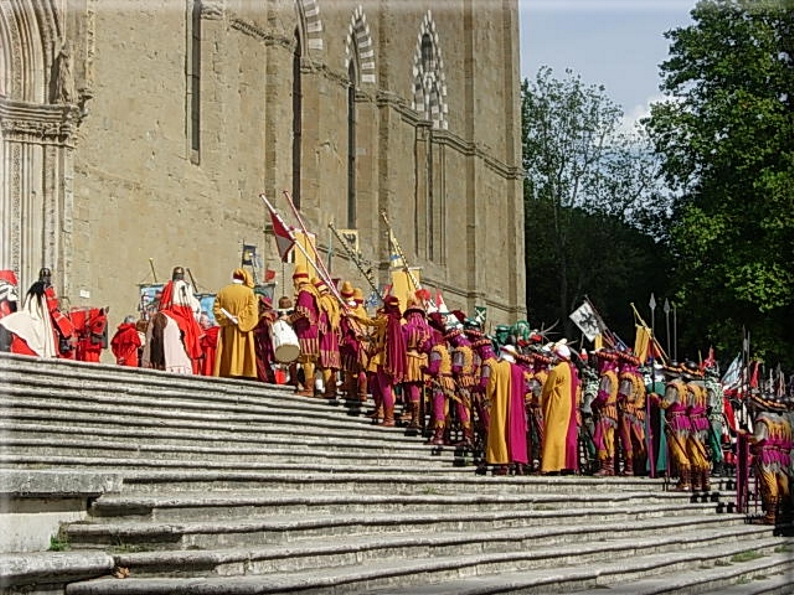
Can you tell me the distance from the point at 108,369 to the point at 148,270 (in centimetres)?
1075

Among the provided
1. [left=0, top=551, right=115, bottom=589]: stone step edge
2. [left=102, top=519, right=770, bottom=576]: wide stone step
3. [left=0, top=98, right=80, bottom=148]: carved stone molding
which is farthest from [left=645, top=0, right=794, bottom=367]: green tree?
[left=0, top=551, right=115, bottom=589]: stone step edge

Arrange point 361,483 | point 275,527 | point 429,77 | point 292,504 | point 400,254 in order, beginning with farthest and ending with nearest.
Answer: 1. point 429,77
2. point 400,254
3. point 361,483
4. point 292,504
5. point 275,527

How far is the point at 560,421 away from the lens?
2072cm

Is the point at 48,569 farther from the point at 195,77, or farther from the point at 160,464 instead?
the point at 195,77

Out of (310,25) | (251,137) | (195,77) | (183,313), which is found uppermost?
(310,25)

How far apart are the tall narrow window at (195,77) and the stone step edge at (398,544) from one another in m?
14.5

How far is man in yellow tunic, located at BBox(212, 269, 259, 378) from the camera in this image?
21031 millimetres

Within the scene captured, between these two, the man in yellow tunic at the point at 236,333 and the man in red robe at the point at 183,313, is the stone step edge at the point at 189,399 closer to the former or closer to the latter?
the man in yellow tunic at the point at 236,333

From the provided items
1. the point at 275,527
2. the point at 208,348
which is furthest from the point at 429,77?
the point at 275,527

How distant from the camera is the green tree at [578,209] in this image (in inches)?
2159

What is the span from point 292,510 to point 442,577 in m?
1.19

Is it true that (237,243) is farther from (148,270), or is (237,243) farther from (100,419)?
(100,419)

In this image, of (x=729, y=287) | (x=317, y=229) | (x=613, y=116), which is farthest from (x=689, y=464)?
(x=613, y=116)

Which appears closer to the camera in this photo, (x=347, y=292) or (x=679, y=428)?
(x=679, y=428)
